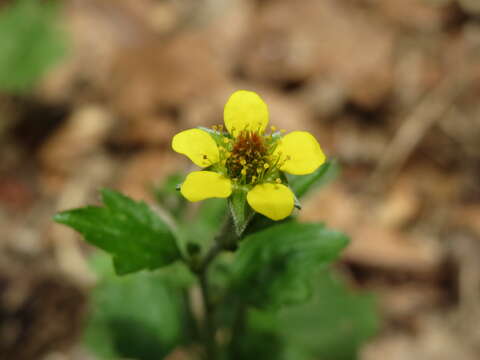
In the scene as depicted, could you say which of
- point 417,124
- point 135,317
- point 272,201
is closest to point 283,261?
point 272,201

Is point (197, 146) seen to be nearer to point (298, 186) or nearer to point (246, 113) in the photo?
point (246, 113)

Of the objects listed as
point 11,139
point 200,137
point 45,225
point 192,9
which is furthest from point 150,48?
point 200,137

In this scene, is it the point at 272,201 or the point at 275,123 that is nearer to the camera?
the point at 272,201

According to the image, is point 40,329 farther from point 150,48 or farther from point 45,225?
point 150,48

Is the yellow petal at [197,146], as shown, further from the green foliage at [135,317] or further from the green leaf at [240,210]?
the green foliage at [135,317]

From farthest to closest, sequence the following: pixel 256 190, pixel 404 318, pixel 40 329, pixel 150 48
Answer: pixel 150 48, pixel 404 318, pixel 40 329, pixel 256 190

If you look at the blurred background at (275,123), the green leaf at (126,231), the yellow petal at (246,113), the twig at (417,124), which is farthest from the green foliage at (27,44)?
the yellow petal at (246,113)
